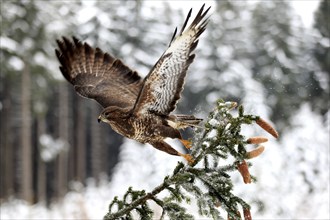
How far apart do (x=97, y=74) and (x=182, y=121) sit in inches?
67.2

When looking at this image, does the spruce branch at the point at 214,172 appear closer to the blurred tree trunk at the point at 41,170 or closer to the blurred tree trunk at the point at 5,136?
the blurred tree trunk at the point at 5,136

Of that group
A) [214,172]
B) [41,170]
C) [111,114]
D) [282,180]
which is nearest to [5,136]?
[41,170]

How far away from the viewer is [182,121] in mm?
4352

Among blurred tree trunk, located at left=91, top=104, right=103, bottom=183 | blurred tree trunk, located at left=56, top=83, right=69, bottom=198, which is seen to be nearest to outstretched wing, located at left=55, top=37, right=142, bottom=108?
blurred tree trunk, located at left=56, top=83, right=69, bottom=198

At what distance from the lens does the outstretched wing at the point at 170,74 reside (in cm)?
436

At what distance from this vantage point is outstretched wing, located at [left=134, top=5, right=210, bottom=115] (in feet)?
14.3

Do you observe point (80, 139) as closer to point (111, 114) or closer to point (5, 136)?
point (5, 136)

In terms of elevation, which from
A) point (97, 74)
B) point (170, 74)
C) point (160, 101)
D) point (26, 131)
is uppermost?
point (26, 131)

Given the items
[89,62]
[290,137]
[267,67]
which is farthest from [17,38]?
[89,62]

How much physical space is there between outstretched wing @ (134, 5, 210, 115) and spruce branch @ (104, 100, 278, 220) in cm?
66

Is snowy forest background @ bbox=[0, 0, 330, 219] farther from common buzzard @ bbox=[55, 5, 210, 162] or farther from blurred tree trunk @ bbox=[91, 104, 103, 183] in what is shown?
common buzzard @ bbox=[55, 5, 210, 162]

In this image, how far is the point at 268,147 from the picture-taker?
20156 mm

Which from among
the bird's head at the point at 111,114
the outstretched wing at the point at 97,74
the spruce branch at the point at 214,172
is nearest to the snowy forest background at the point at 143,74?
the outstretched wing at the point at 97,74

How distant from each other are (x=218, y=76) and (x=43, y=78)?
13.4 meters
